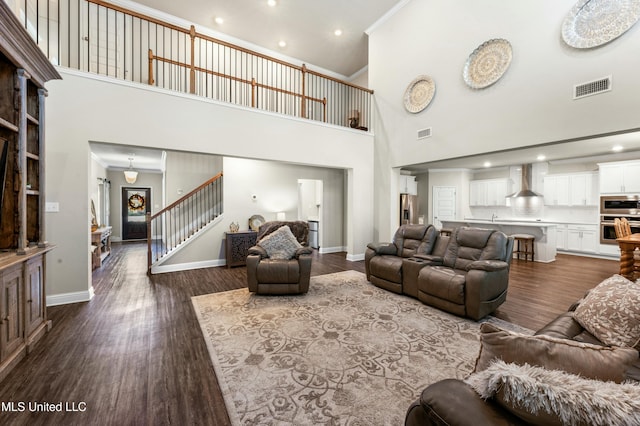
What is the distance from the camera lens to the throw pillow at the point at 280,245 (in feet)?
13.6

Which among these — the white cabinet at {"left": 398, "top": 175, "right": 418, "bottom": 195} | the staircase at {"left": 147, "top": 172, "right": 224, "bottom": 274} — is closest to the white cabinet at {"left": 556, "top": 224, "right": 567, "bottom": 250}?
the white cabinet at {"left": 398, "top": 175, "right": 418, "bottom": 195}

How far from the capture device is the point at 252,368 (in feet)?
7.14

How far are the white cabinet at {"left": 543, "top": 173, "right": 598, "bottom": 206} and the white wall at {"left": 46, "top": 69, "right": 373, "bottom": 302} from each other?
766cm

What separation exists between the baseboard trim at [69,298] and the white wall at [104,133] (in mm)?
10

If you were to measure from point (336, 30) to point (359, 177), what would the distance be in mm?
3630

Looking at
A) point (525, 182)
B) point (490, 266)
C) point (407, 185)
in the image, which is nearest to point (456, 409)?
point (490, 266)

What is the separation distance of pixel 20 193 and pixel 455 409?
3.50 meters

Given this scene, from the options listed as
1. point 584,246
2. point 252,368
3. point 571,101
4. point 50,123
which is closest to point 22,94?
point 50,123

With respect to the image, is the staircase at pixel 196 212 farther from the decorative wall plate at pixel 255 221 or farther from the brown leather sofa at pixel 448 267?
the brown leather sofa at pixel 448 267

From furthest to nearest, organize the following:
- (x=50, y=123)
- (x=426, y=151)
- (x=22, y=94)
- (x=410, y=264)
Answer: (x=426, y=151), (x=410, y=264), (x=50, y=123), (x=22, y=94)

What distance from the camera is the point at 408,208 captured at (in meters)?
8.10

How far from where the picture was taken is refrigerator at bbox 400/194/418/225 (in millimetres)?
7957

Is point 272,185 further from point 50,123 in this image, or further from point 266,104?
point 50,123

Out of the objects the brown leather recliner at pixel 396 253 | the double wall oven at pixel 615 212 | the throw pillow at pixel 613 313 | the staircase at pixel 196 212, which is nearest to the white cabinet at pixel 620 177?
the double wall oven at pixel 615 212
